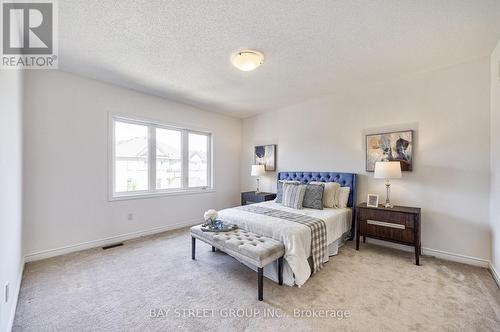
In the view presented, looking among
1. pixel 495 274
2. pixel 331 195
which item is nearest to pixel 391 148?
pixel 331 195

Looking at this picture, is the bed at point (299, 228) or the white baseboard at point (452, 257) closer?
the bed at point (299, 228)

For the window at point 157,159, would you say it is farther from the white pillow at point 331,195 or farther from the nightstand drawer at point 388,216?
the nightstand drawer at point 388,216

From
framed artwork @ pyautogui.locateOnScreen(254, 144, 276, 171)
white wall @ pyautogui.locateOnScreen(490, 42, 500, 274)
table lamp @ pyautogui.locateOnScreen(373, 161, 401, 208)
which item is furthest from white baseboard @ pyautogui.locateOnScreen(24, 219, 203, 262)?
white wall @ pyautogui.locateOnScreen(490, 42, 500, 274)

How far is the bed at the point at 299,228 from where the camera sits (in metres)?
2.30

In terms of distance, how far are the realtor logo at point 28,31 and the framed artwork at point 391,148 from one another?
4.26m

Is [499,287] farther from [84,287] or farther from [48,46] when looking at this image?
[48,46]

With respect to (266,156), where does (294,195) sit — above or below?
below

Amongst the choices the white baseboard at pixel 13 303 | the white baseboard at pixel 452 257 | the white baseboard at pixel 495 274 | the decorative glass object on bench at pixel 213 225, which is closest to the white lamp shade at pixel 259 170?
the decorative glass object on bench at pixel 213 225

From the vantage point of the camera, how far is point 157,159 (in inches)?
168

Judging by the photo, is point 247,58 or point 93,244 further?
point 93,244

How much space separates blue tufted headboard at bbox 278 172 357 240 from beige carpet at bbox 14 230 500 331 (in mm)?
943

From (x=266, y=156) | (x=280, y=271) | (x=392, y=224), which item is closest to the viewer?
(x=280, y=271)

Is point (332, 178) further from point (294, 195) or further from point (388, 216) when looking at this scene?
point (388, 216)

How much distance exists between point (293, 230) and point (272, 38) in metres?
2.13
